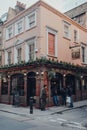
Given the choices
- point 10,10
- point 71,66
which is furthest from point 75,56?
point 10,10

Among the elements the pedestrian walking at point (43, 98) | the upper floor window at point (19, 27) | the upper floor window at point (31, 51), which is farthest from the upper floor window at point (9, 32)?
the pedestrian walking at point (43, 98)

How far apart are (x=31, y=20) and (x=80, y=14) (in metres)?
9.98

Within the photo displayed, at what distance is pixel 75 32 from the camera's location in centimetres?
2228

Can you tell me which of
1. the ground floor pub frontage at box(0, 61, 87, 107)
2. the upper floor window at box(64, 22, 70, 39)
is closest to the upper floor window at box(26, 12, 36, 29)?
the upper floor window at box(64, 22, 70, 39)

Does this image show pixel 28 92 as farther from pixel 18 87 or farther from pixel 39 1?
pixel 39 1

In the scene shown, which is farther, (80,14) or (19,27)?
(80,14)

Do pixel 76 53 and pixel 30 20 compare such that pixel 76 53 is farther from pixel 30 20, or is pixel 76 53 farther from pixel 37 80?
pixel 30 20

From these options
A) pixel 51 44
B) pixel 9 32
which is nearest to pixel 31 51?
pixel 51 44

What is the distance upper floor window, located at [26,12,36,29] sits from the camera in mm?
18584

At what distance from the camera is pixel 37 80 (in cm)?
1673

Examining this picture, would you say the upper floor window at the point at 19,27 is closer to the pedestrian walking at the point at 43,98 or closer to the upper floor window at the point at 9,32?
the upper floor window at the point at 9,32

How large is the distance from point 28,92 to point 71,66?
15.4 feet

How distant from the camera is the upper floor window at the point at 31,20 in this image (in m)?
18.6

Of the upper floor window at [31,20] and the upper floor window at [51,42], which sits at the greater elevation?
the upper floor window at [31,20]
